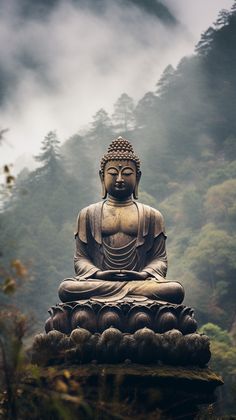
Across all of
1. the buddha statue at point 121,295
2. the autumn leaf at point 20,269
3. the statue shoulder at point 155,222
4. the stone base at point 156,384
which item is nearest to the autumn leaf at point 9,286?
the autumn leaf at point 20,269

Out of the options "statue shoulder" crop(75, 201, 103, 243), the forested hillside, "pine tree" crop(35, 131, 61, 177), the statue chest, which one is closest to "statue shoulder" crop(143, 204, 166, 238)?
the statue chest

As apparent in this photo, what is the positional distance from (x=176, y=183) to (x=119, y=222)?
4062cm

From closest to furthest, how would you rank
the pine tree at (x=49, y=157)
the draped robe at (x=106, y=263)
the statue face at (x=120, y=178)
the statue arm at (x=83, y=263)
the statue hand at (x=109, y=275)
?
1. the draped robe at (x=106, y=263)
2. the statue hand at (x=109, y=275)
3. the statue arm at (x=83, y=263)
4. the statue face at (x=120, y=178)
5. the pine tree at (x=49, y=157)

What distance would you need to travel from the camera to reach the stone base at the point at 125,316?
27.4ft

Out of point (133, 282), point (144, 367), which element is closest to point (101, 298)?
point (133, 282)

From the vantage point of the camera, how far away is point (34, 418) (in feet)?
22.0

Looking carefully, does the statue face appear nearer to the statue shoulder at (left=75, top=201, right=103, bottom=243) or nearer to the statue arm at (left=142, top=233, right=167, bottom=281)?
the statue shoulder at (left=75, top=201, right=103, bottom=243)

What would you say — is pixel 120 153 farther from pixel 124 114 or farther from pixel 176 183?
pixel 124 114

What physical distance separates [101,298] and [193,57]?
51.6 metres

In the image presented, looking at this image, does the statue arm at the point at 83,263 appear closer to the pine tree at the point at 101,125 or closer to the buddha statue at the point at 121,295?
the buddha statue at the point at 121,295

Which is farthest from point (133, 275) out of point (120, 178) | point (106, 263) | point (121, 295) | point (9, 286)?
point (9, 286)

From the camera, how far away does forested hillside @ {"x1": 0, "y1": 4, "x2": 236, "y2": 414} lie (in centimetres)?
3510

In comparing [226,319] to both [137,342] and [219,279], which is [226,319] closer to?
[219,279]

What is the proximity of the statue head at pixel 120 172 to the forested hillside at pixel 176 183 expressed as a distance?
14734 millimetres
